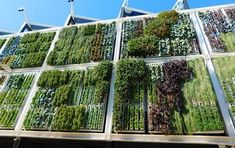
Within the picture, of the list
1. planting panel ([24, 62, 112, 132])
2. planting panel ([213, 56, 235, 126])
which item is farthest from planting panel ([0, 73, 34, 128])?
planting panel ([213, 56, 235, 126])

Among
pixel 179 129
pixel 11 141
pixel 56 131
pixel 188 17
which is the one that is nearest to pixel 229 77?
pixel 179 129

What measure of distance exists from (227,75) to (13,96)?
14.2 metres

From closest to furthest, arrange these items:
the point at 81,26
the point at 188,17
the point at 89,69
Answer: the point at 89,69
the point at 188,17
the point at 81,26

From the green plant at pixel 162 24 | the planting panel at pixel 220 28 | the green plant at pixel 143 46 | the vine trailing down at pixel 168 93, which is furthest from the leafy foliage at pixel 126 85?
the planting panel at pixel 220 28

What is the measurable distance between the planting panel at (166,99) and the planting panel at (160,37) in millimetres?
1216

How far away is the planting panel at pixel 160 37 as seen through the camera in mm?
18828

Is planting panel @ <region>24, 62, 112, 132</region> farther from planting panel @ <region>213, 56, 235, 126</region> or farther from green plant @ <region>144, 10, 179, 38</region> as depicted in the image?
planting panel @ <region>213, 56, 235, 126</region>

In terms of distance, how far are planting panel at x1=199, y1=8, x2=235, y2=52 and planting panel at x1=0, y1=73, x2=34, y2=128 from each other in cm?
1321

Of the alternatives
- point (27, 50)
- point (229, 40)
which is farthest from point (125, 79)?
point (27, 50)

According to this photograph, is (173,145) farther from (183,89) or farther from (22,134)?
(22,134)

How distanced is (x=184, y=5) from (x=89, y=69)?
11.5 m

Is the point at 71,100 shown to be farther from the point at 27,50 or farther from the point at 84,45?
the point at 27,50

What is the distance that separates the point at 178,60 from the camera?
17875 mm

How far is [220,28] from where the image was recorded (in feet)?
64.3
